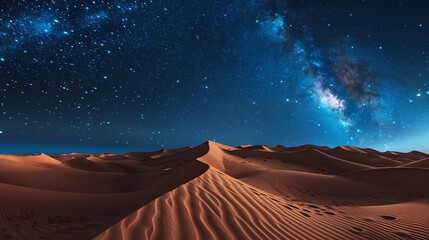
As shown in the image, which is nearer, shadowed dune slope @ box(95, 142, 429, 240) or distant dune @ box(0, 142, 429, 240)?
shadowed dune slope @ box(95, 142, 429, 240)

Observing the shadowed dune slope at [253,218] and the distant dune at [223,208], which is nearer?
the shadowed dune slope at [253,218]

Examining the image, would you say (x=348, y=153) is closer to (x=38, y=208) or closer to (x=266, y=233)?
(x=266, y=233)

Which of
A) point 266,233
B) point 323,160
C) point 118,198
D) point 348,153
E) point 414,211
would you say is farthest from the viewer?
point 348,153

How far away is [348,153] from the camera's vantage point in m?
21.1

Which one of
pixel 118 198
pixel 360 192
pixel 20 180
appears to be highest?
pixel 20 180

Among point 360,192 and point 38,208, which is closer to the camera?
point 38,208

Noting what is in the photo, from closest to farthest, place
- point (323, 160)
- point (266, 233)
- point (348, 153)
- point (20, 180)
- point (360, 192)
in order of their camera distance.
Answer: point (266, 233), point (360, 192), point (20, 180), point (323, 160), point (348, 153)

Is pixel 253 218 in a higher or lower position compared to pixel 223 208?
lower

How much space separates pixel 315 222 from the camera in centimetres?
438

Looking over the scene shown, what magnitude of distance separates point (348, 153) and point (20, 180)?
2323 centimetres

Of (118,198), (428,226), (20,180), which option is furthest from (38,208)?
(428,226)

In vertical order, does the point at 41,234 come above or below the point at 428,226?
above

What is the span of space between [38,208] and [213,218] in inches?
212

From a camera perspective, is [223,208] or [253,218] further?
[223,208]
